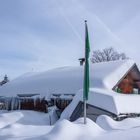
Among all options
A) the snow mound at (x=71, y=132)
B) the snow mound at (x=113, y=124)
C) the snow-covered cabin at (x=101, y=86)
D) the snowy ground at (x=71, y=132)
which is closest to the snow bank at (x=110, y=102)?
the snow-covered cabin at (x=101, y=86)

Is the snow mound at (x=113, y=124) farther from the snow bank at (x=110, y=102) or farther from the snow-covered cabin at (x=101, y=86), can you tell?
the snow-covered cabin at (x=101, y=86)

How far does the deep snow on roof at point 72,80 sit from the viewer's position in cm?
2486

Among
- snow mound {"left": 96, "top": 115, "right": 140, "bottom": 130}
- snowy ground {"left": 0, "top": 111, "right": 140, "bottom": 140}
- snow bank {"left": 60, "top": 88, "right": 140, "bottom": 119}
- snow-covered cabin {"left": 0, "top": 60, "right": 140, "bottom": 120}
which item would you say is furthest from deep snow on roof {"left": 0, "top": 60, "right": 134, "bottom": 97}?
snowy ground {"left": 0, "top": 111, "right": 140, "bottom": 140}

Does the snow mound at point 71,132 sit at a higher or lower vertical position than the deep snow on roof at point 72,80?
lower

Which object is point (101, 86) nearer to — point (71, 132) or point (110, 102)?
point (110, 102)

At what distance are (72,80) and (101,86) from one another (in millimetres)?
3066

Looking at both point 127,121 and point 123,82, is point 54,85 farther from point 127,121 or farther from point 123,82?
point 127,121

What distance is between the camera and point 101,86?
2411 centimetres

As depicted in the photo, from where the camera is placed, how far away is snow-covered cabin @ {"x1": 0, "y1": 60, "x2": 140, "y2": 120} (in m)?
20.8

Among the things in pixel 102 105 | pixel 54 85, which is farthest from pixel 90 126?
pixel 54 85

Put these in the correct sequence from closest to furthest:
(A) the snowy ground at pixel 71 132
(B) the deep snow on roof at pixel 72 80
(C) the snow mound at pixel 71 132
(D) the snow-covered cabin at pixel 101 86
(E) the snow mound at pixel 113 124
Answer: (A) the snowy ground at pixel 71 132 → (C) the snow mound at pixel 71 132 → (E) the snow mound at pixel 113 124 → (D) the snow-covered cabin at pixel 101 86 → (B) the deep snow on roof at pixel 72 80

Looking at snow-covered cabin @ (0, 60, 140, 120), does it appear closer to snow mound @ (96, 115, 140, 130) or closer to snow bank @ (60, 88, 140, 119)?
snow bank @ (60, 88, 140, 119)

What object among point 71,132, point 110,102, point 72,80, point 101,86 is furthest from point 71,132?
point 72,80

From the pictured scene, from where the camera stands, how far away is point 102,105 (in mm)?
20641
